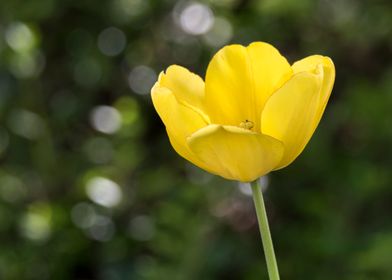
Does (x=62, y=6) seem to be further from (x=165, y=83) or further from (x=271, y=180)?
(x=165, y=83)

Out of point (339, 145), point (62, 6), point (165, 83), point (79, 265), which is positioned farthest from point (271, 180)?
point (165, 83)

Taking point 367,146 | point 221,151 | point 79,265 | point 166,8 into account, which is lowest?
point 221,151

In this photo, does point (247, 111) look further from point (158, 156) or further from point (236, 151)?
point (158, 156)

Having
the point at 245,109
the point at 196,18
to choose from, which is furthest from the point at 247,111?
the point at 196,18

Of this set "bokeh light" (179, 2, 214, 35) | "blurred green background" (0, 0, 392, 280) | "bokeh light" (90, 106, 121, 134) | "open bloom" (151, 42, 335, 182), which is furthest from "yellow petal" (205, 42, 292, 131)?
"bokeh light" (179, 2, 214, 35)

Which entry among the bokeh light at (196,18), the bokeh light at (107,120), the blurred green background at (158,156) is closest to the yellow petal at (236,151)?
the blurred green background at (158,156)

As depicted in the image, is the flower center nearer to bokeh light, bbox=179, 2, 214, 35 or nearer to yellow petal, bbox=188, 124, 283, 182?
yellow petal, bbox=188, 124, 283, 182
